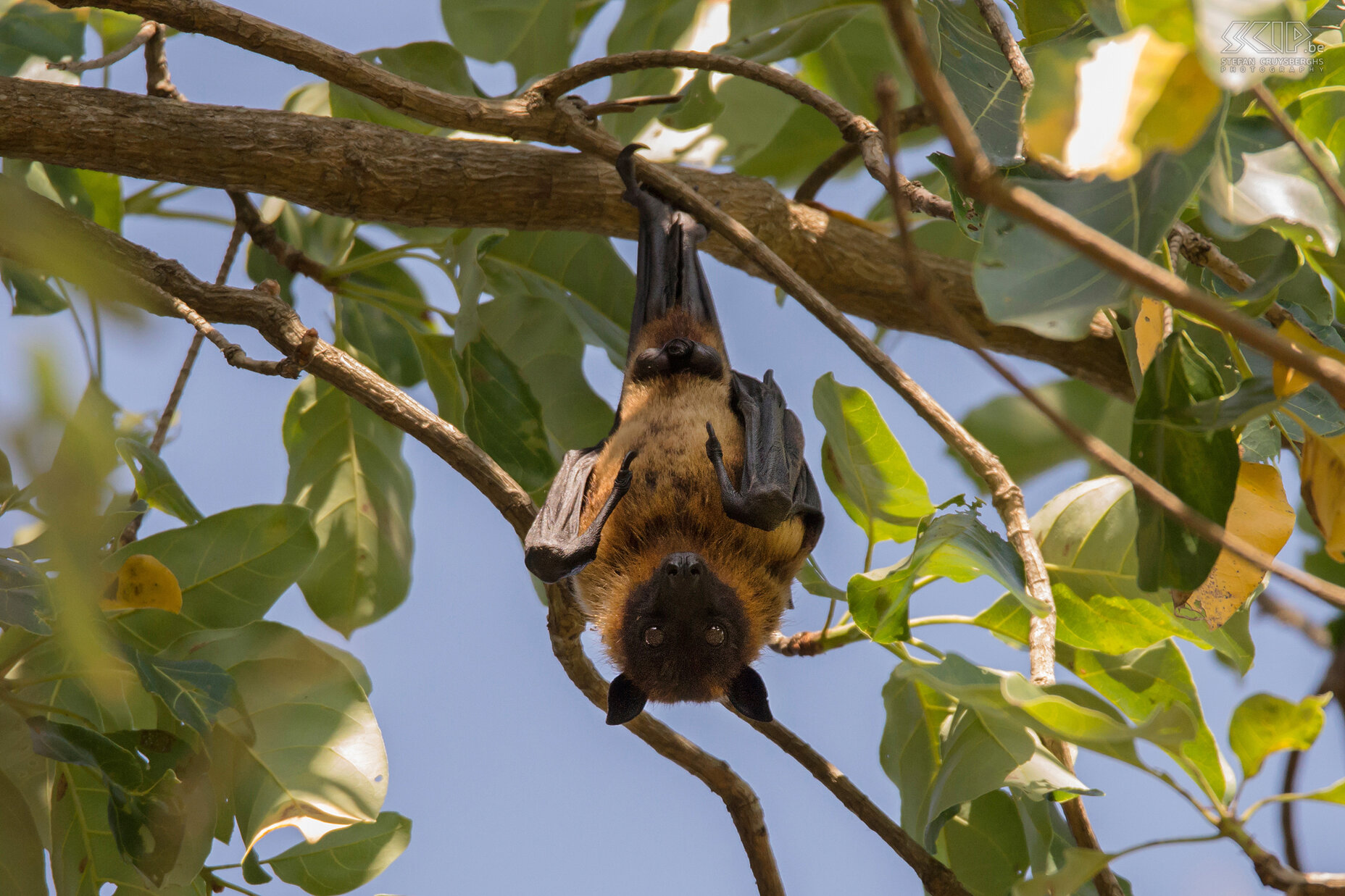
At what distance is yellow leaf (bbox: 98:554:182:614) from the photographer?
2332mm

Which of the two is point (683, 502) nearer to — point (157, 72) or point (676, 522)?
point (676, 522)

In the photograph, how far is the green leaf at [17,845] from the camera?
7.06 ft

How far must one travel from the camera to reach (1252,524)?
1.98m

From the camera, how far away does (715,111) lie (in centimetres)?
339

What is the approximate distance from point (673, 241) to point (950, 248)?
1.15m

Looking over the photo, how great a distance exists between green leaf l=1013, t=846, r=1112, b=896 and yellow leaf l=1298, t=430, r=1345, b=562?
653 mm

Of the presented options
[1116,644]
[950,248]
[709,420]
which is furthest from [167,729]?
[950,248]

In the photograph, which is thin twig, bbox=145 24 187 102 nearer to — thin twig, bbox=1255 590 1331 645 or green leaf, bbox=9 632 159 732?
green leaf, bbox=9 632 159 732

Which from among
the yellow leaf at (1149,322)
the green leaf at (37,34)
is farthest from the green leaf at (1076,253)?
the green leaf at (37,34)

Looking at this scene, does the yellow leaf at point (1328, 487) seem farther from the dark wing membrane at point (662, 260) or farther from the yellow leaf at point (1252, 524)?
the dark wing membrane at point (662, 260)

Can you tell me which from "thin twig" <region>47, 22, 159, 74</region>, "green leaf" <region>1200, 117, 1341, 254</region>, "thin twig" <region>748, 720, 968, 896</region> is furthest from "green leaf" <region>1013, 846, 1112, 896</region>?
"thin twig" <region>47, 22, 159, 74</region>

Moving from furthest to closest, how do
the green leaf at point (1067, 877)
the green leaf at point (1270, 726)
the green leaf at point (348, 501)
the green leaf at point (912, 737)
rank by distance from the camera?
the green leaf at point (348, 501), the green leaf at point (912, 737), the green leaf at point (1067, 877), the green leaf at point (1270, 726)

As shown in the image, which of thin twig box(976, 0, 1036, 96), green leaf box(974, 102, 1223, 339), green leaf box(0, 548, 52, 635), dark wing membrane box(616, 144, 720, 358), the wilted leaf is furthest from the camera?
dark wing membrane box(616, 144, 720, 358)

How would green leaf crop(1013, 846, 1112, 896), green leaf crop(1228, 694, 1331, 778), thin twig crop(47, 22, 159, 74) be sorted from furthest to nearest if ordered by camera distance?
thin twig crop(47, 22, 159, 74), green leaf crop(1013, 846, 1112, 896), green leaf crop(1228, 694, 1331, 778)
